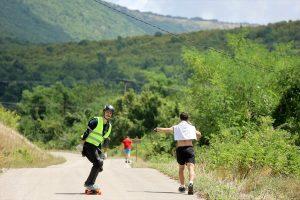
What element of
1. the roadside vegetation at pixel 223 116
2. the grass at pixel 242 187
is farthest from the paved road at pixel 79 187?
the roadside vegetation at pixel 223 116

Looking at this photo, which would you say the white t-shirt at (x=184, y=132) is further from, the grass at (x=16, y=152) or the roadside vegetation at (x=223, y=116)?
the grass at (x=16, y=152)

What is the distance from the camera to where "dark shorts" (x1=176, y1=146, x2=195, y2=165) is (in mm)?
15086

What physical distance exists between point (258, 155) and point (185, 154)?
593cm

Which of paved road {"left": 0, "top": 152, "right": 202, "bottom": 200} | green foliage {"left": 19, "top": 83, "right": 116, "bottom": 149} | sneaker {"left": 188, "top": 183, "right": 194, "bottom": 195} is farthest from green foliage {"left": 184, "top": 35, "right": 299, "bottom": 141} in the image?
green foliage {"left": 19, "top": 83, "right": 116, "bottom": 149}

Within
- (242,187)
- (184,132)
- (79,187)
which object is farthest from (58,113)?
(184,132)

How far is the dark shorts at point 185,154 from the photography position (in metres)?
15.1

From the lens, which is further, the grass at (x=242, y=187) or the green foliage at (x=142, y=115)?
the green foliage at (x=142, y=115)

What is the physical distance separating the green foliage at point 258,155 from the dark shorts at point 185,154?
4400 millimetres

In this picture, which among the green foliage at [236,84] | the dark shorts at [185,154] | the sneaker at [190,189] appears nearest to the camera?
the sneaker at [190,189]

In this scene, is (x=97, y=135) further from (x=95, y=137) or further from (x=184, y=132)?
(x=184, y=132)

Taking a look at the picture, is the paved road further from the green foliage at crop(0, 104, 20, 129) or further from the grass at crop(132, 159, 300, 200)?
the green foliage at crop(0, 104, 20, 129)

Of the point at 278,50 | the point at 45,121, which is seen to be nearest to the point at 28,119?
the point at 45,121

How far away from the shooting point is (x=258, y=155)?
67.4 ft

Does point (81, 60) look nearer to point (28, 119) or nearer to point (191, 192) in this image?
point (28, 119)
